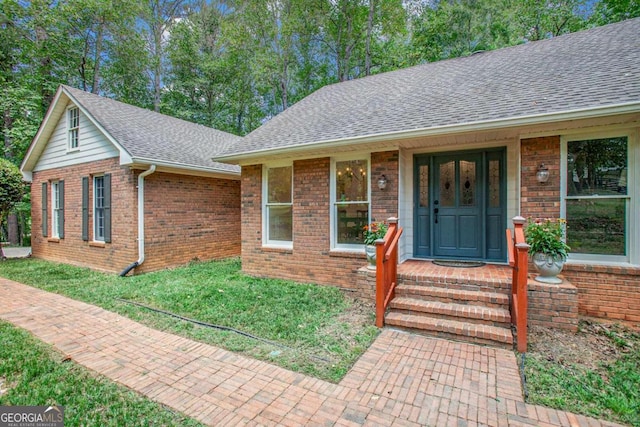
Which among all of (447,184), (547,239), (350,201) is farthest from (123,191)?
(547,239)

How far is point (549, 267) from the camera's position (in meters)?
3.92

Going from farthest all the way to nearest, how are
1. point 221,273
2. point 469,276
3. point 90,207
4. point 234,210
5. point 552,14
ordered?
1. point 552,14
2. point 234,210
3. point 90,207
4. point 221,273
5. point 469,276

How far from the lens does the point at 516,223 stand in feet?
13.0

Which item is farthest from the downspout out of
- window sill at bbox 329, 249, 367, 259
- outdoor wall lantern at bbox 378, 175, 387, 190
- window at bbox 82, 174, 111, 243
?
outdoor wall lantern at bbox 378, 175, 387, 190

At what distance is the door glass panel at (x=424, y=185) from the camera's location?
19.2 ft

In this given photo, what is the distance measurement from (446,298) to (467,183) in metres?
2.39

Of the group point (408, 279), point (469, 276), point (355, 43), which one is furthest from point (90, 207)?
point (355, 43)

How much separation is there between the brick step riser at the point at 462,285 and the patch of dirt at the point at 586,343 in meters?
0.57

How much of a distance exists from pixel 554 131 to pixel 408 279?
10.2ft

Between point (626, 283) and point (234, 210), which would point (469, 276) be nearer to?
point (626, 283)

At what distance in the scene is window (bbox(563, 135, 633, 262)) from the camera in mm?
4238

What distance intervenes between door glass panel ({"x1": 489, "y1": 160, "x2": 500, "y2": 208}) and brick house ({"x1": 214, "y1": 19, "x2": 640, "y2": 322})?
2cm

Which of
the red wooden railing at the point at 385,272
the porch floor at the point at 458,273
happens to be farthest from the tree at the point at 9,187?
the porch floor at the point at 458,273

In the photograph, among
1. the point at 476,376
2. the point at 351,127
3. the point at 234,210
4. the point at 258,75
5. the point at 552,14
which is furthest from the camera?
the point at 258,75
